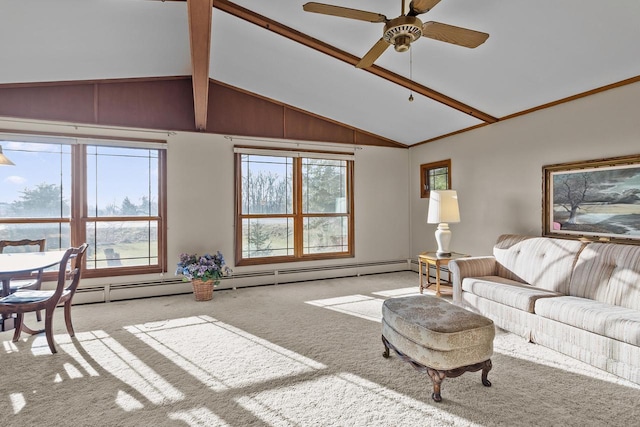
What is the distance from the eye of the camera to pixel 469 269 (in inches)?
152

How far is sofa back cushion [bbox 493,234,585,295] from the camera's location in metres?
3.24

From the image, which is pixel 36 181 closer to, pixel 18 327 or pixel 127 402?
pixel 18 327

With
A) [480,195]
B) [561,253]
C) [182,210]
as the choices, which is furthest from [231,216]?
[561,253]

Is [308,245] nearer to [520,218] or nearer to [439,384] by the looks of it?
[520,218]

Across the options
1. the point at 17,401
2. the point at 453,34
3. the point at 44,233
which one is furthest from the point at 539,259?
the point at 44,233

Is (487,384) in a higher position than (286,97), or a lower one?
lower

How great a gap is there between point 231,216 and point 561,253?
4235 mm

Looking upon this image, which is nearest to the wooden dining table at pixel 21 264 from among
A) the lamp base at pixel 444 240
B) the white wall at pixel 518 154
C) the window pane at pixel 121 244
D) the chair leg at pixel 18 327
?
the chair leg at pixel 18 327

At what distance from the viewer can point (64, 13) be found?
9.13 ft

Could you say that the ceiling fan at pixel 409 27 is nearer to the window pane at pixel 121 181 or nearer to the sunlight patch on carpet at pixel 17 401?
the sunlight patch on carpet at pixel 17 401

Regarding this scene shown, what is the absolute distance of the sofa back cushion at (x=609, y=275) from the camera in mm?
2709

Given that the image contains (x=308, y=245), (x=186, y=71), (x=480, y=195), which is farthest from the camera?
(x=308, y=245)

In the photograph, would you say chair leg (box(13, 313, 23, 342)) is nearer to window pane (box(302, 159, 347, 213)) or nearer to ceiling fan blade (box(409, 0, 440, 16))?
window pane (box(302, 159, 347, 213))

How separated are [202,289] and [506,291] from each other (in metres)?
3.63
